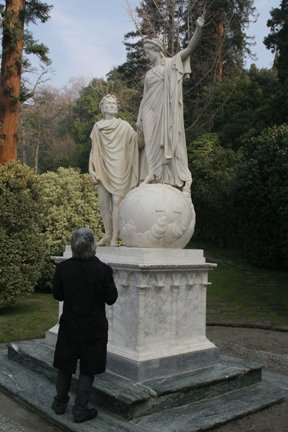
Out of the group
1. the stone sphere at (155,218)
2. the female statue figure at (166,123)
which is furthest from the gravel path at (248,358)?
the female statue figure at (166,123)

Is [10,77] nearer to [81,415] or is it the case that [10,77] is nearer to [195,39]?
[195,39]

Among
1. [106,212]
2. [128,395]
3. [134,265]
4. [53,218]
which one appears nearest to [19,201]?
[53,218]

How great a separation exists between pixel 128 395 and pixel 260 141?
1192 centimetres

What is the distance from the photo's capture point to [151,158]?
5.72 metres

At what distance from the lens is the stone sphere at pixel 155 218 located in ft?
16.5

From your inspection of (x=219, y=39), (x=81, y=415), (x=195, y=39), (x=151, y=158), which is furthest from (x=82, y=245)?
(x=219, y=39)

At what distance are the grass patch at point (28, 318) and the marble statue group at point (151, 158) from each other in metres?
3.25

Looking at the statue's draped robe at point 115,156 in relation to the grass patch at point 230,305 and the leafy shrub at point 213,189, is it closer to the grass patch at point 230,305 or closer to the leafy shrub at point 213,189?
the grass patch at point 230,305

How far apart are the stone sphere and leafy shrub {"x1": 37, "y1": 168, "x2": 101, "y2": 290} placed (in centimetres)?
730

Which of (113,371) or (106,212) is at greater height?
(106,212)

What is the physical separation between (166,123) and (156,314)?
88.6 inches

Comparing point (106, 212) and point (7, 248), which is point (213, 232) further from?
point (106, 212)

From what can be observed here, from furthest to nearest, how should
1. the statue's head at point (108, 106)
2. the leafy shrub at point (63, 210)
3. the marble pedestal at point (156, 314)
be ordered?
the leafy shrub at point (63, 210), the statue's head at point (108, 106), the marble pedestal at point (156, 314)

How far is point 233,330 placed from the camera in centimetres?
879
